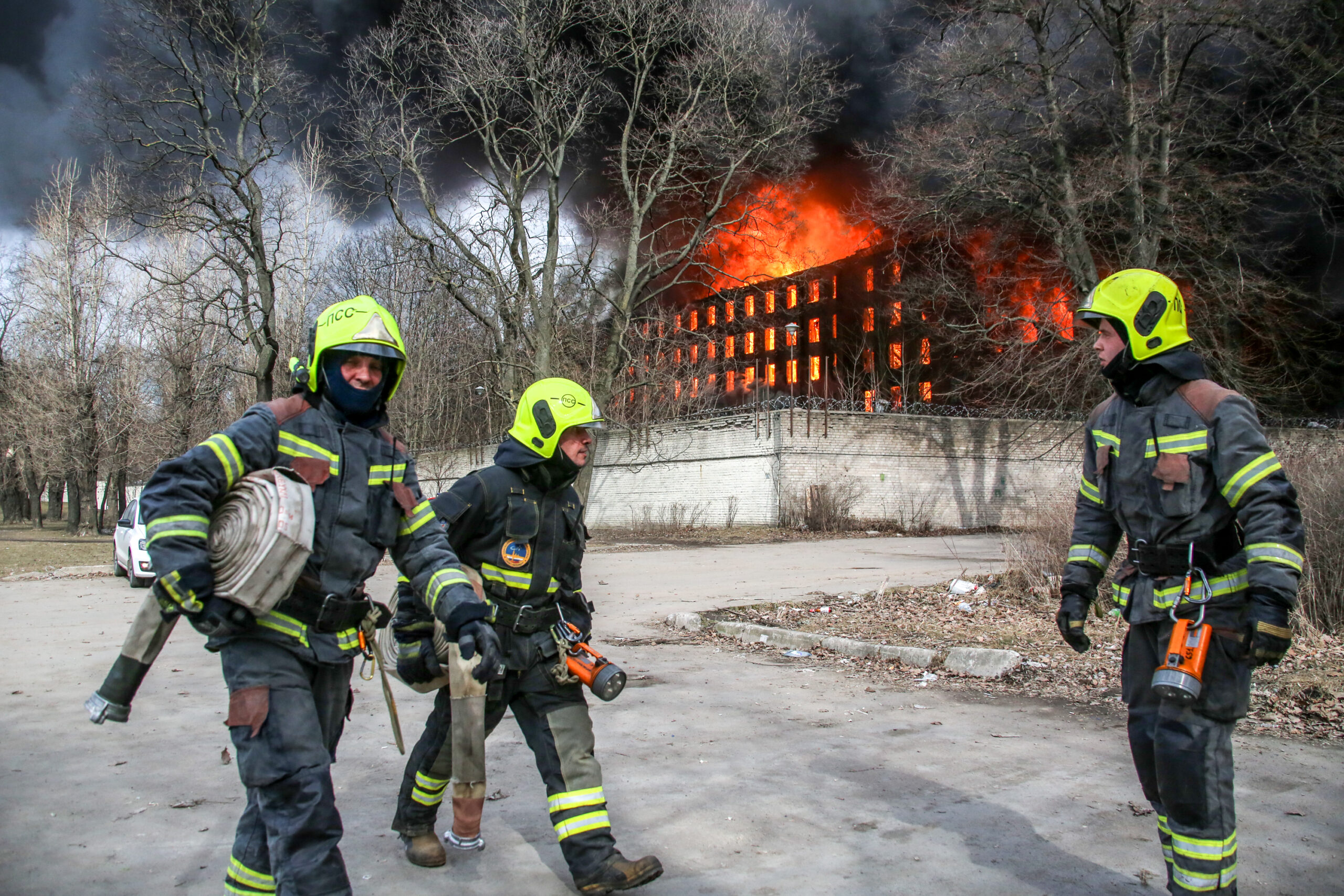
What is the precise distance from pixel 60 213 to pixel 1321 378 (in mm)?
41695

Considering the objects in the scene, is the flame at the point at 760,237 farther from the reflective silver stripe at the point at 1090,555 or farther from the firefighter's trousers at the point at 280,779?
the firefighter's trousers at the point at 280,779

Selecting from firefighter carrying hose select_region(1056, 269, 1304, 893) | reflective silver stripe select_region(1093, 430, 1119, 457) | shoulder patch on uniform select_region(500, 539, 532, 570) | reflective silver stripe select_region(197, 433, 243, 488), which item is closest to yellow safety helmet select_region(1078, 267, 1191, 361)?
firefighter carrying hose select_region(1056, 269, 1304, 893)

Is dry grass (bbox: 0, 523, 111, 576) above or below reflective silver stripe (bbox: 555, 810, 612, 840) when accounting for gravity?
below

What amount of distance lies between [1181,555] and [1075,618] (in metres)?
0.47

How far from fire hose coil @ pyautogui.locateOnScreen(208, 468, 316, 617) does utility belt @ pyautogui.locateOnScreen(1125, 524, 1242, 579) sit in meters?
2.57

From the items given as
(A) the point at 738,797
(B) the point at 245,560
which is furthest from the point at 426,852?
(B) the point at 245,560

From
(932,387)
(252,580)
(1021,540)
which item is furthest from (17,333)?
(252,580)

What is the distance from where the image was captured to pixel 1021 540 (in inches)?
444

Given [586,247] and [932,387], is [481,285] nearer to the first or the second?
[586,247]

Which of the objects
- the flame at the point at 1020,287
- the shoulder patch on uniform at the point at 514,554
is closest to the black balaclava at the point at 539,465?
the shoulder patch on uniform at the point at 514,554

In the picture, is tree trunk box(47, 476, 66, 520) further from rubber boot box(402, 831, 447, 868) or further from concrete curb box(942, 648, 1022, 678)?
rubber boot box(402, 831, 447, 868)

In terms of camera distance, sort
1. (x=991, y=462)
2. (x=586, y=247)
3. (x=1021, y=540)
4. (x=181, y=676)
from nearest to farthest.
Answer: (x=181, y=676)
(x=1021, y=540)
(x=586, y=247)
(x=991, y=462)

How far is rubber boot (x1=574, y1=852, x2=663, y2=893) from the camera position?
3.30 metres

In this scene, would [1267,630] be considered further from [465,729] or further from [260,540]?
[260,540]
